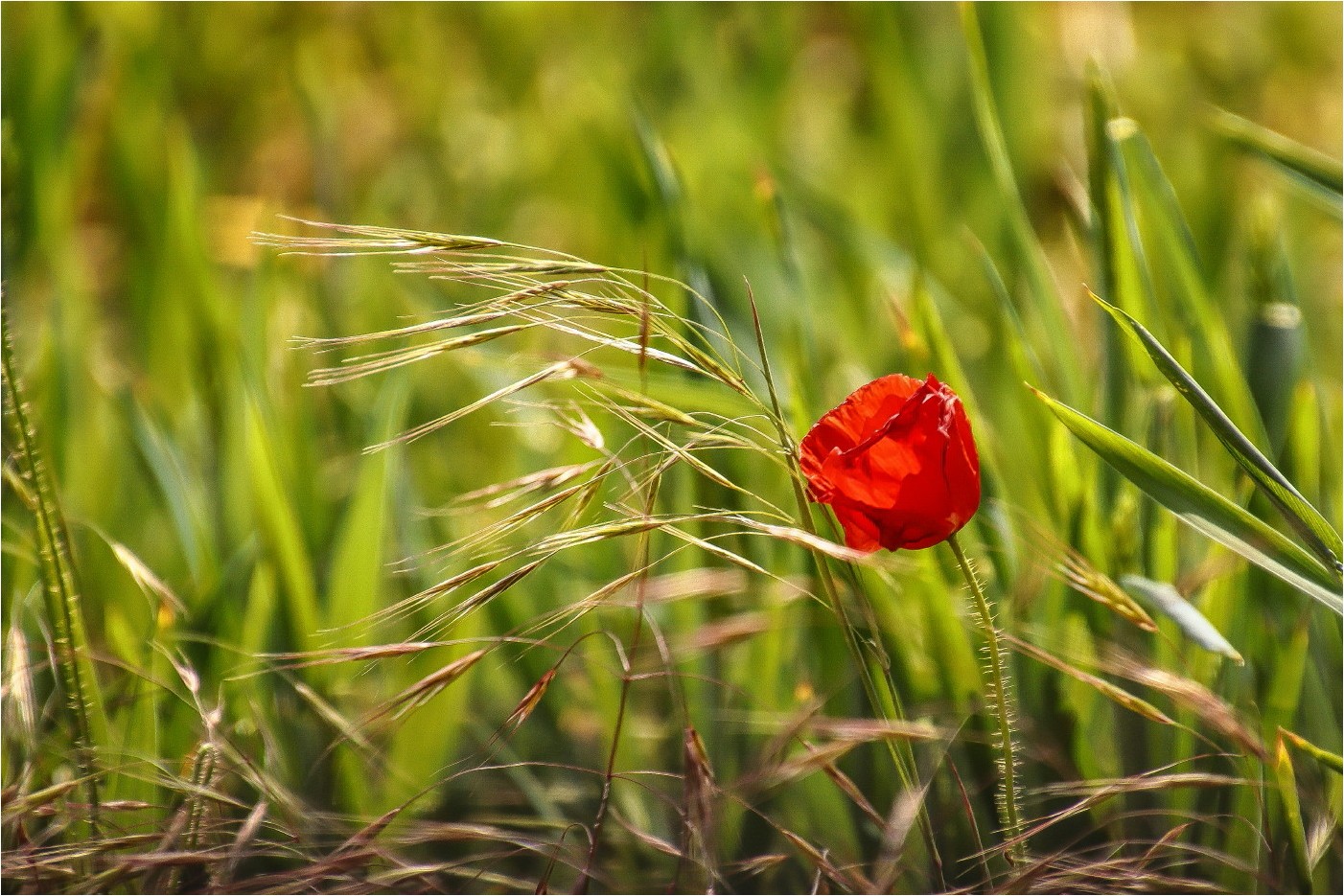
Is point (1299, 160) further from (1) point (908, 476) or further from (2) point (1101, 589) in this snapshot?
(1) point (908, 476)

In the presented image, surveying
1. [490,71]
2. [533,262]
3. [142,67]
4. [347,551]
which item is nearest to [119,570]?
[347,551]

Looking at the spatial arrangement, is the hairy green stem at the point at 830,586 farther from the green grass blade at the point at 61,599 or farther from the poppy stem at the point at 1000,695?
the green grass blade at the point at 61,599

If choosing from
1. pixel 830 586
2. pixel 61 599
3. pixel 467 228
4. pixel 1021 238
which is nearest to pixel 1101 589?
pixel 830 586

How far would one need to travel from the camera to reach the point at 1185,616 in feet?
1.99

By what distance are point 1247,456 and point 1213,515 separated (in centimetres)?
5

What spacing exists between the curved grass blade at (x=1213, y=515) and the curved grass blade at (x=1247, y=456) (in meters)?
0.01

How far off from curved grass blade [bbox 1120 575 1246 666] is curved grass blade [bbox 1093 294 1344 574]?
0.07 meters

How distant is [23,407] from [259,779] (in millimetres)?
257

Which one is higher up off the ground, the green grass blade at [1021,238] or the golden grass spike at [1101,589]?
the green grass blade at [1021,238]

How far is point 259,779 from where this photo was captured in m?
0.66

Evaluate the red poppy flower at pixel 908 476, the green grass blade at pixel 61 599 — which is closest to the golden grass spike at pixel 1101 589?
the red poppy flower at pixel 908 476

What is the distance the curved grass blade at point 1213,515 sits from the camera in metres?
0.58

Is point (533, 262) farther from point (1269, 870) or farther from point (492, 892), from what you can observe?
point (1269, 870)

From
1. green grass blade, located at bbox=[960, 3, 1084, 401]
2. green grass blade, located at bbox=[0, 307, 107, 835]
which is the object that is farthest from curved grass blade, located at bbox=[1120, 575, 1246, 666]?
green grass blade, located at bbox=[0, 307, 107, 835]
